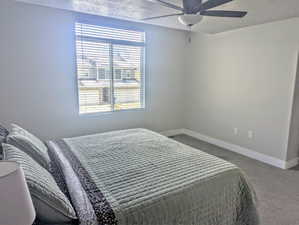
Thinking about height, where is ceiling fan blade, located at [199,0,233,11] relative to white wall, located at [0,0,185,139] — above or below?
above

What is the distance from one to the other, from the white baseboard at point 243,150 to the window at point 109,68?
1.41m

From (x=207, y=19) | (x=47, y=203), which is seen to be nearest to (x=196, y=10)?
(x=207, y=19)

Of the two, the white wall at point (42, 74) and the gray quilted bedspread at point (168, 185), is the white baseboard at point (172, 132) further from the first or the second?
the gray quilted bedspread at point (168, 185)

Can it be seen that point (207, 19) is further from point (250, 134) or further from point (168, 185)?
point (168, 185)

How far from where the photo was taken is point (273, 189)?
2609mm

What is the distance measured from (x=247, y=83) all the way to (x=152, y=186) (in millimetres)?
3052

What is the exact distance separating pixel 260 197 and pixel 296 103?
167 cm

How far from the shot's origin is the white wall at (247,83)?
10.3ft

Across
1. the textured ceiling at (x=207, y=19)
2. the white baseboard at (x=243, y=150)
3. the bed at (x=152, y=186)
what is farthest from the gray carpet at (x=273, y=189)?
the textured ceiling at (x=207, y=19)

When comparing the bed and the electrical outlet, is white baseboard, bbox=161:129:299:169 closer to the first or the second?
Answer: the electrical outlet

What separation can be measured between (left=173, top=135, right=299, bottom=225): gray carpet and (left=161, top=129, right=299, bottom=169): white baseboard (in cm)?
12

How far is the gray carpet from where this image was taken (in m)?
2.10

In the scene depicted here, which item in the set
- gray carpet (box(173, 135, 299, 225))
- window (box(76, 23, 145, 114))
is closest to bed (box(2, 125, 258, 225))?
gray carpet (box(173, 135, 299, 225))

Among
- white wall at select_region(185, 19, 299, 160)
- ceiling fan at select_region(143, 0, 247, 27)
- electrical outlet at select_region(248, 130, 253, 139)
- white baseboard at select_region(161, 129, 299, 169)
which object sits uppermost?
ceiling fan at select_region(143, 0, 247, 27)
